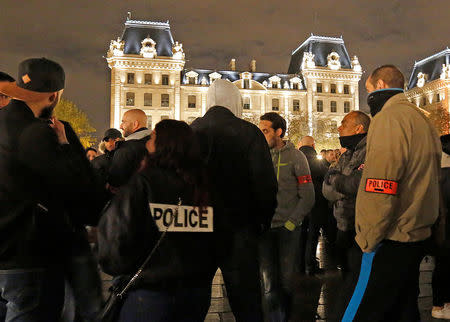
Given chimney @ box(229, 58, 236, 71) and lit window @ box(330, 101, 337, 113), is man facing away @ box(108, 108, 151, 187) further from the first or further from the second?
lit window @ box(330, 101, 337, 113)

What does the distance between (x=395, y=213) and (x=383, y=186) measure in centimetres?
18

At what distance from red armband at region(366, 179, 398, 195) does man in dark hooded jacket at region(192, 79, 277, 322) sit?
31.2 inches

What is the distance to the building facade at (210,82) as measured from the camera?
51125 millimetres

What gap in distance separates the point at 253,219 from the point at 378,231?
884mm

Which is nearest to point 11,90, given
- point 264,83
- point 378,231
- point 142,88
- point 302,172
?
point 378,231

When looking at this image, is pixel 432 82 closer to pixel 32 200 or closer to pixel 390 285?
pixel 390 285

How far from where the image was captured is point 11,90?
2.37 m

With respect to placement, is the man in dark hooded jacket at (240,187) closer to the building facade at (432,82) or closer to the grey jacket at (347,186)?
the grey jacket at (347,186)

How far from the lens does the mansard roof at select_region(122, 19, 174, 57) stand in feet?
172

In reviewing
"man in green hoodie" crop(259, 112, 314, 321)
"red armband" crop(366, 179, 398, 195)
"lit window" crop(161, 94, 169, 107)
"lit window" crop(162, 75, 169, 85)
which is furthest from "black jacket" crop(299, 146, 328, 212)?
"lit window" crop(162, 75, 169, 85)

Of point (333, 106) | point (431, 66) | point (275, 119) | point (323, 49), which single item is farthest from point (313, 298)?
point (431, 66)

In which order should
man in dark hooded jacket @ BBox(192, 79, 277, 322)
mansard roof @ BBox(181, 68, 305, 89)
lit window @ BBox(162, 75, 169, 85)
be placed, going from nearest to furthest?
man in dark hooded jacket @ BBox(192, 79, 277, 322) < lit window @ BBox(162, 75, 169, 85) < mansard roof @ BBox(181, 68, 305, 89)

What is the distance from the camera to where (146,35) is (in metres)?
53.2

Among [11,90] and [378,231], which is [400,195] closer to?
[378,231]
